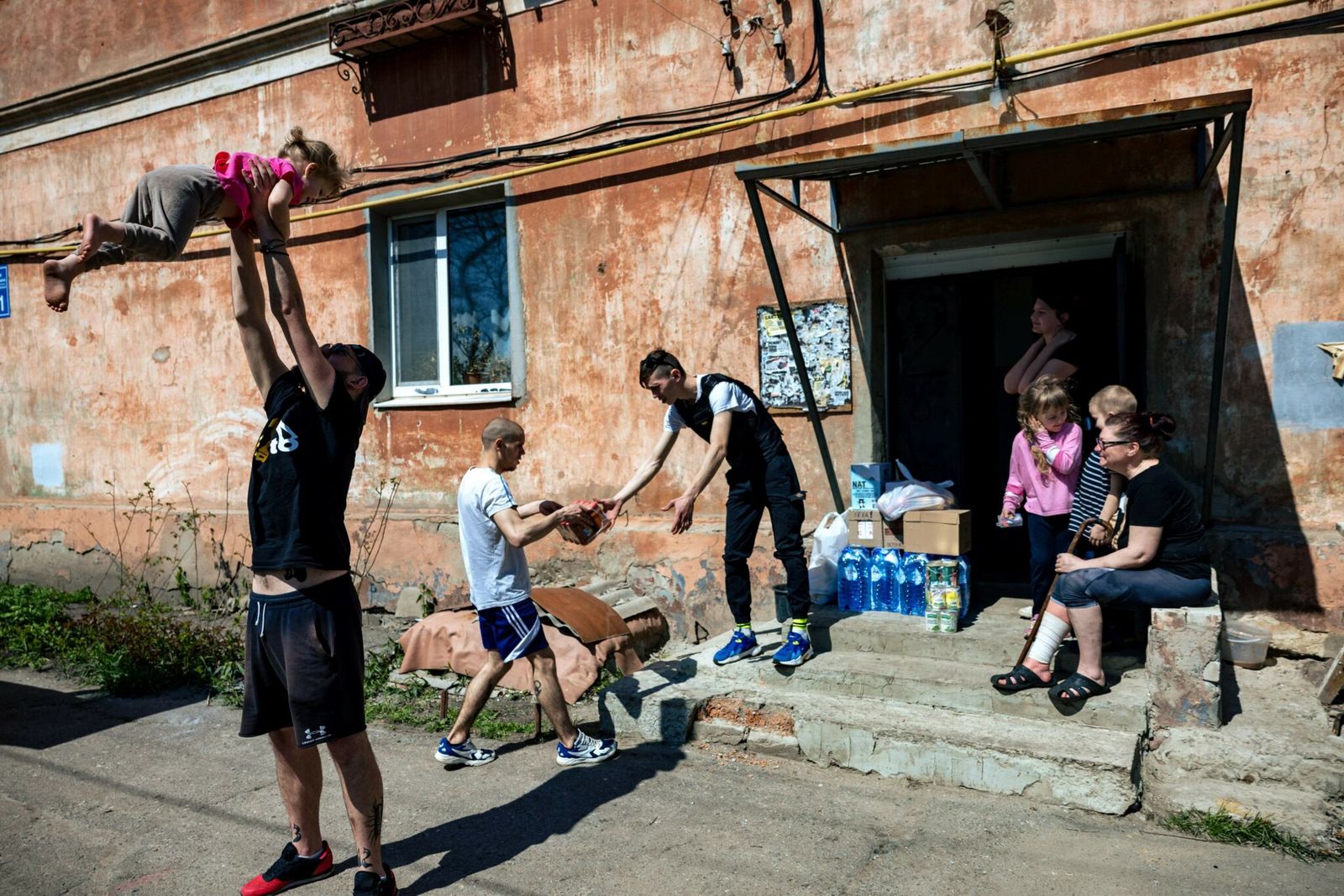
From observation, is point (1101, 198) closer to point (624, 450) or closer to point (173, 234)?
point (624, 450)

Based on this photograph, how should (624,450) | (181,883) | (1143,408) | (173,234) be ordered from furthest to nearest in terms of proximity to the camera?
(624,450) → (1143,408) → (181,883) → (173,234)

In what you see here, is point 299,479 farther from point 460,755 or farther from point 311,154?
point 460,755

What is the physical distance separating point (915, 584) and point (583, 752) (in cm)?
223

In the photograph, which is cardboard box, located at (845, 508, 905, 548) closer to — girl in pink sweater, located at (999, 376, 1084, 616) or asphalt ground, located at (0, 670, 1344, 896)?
girl in pink sweater, located at (999, 376, 1084, 616)

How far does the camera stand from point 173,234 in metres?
2.94

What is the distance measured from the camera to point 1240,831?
12.6 feet

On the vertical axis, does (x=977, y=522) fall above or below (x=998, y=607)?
above

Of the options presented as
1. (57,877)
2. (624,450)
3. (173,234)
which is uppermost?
(173,234)

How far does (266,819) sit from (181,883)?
62cm

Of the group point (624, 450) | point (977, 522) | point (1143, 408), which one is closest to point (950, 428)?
point (977, 522)

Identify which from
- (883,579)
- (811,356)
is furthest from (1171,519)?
(811,356)

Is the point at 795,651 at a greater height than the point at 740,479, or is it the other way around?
the point at 740,479

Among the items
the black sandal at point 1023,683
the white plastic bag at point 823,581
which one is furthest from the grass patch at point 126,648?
the black sandal at point 1023,683

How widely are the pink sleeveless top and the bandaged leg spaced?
3.78 metres
